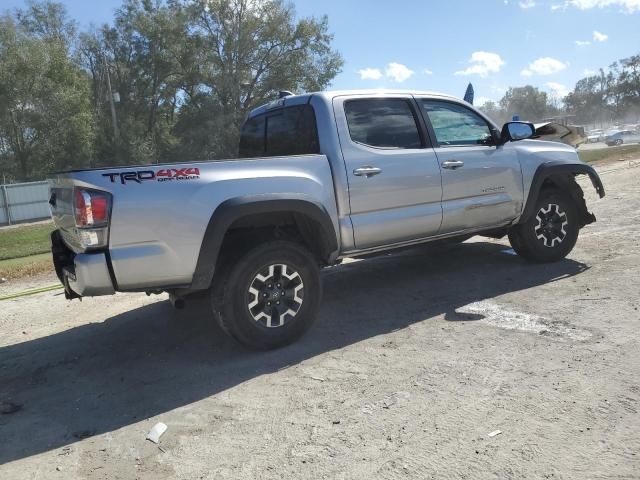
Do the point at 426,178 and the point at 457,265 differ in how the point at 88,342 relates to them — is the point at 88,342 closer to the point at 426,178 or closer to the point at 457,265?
the point at 426,178

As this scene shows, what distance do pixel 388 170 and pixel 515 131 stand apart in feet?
6.00

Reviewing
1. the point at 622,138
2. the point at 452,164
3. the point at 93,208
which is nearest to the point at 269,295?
the point at 93,208

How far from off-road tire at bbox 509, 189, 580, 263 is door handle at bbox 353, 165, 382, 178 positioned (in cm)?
226

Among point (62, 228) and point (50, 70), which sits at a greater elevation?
point (50, 70)

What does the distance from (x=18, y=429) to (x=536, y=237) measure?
5316mm

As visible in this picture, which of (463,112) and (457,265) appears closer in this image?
(463,112)

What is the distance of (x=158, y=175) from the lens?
12.7ft

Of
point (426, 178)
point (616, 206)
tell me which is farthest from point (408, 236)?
point (616, 206)

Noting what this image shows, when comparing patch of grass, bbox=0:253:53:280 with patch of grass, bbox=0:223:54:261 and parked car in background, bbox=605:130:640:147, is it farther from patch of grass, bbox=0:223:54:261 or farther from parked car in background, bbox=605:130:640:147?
parked car in background, bbox=605:130:640:147

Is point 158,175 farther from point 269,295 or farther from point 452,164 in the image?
point 452,164

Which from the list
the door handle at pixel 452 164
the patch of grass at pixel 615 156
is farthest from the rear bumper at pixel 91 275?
the patch of grass at pixel 615 156

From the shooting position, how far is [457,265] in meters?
6.82

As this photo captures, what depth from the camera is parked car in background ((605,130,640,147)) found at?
5766 cm

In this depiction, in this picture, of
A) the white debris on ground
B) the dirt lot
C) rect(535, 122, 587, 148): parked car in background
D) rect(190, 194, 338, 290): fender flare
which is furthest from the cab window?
rect(535, 122, 587, 148): parked car in background
